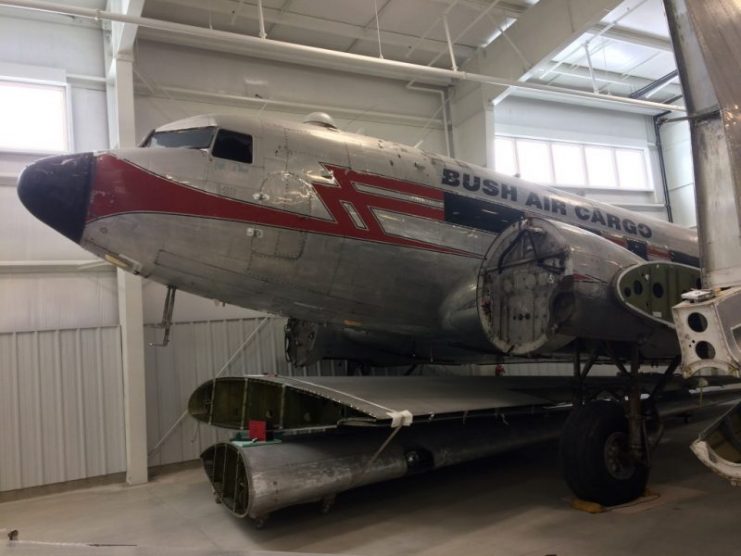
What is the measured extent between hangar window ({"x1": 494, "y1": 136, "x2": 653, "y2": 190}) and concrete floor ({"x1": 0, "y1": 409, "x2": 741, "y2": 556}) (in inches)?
364

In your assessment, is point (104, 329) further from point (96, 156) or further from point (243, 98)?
point (243, 98)

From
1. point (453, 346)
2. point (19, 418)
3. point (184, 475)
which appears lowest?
point (184, 475)

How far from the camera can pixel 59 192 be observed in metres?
4.93

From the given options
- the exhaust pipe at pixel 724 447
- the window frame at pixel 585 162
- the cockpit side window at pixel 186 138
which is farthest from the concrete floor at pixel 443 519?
the window frame at pixel 585 162

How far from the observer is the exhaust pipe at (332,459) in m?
5.05

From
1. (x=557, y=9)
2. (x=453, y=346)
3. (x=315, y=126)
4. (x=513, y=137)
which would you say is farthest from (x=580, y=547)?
(x=513, y=137)

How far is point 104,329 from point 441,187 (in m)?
5.95

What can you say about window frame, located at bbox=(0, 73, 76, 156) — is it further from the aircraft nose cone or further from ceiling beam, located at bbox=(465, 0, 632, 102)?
ceiling beam, located at bbox=(465, 0, 632, 102)

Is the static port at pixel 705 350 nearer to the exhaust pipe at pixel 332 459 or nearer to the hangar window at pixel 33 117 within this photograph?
the exhaust pipe at pixel 332 459

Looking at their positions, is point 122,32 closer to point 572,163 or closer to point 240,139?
point 240,139

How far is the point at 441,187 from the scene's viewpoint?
681cm

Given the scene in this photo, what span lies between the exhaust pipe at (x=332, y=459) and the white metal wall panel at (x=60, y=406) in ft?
10.7

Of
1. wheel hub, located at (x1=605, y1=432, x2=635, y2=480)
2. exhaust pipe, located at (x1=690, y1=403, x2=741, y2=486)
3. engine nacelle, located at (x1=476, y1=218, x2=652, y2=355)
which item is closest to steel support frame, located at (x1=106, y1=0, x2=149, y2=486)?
engine nacelle, located at (x1=476, y1=218, x2=652, y2=355)

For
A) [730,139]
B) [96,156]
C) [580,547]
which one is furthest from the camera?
[96,156]
